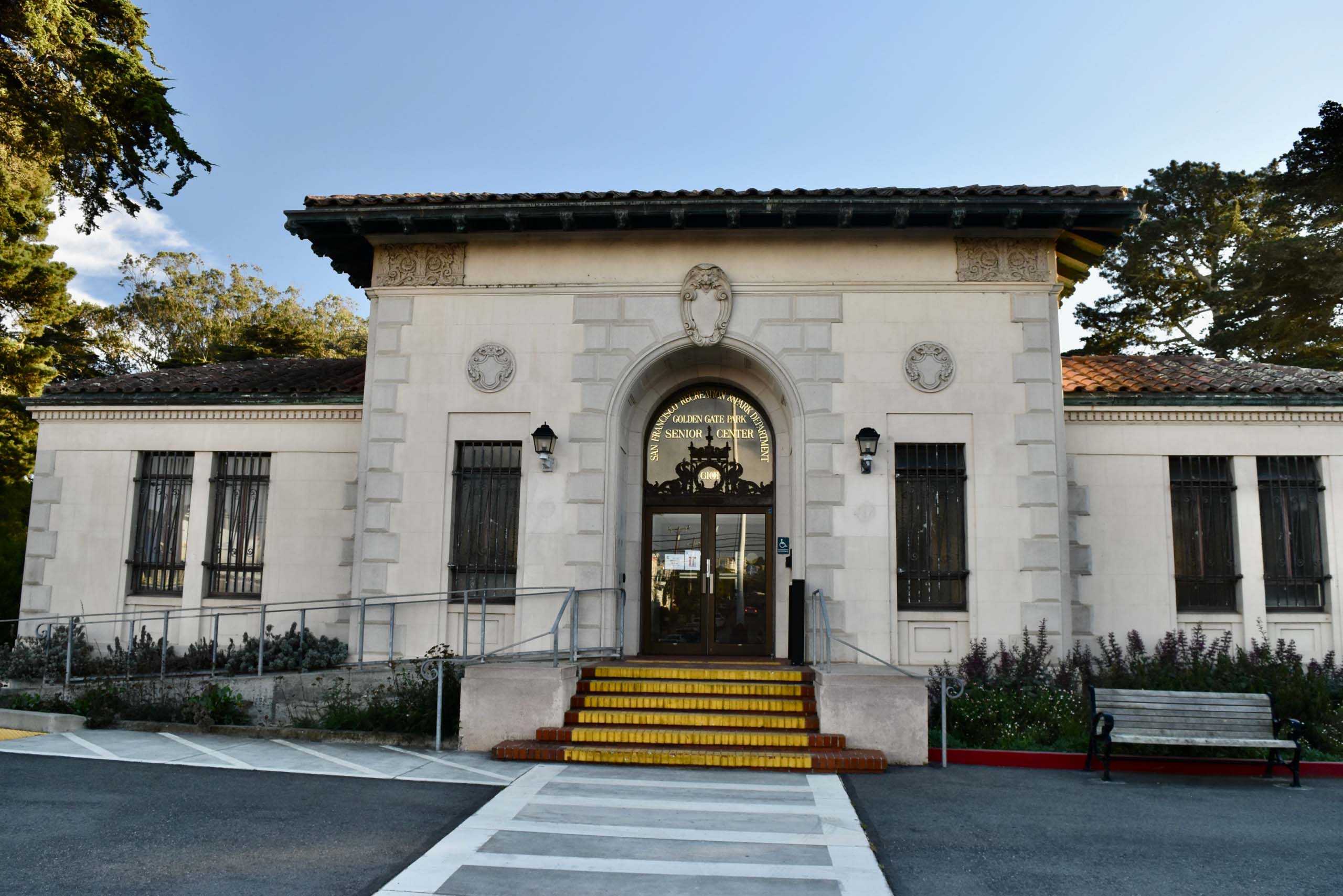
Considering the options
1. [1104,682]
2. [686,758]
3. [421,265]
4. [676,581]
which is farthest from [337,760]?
[1104,682]

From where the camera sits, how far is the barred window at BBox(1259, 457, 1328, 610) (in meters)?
12.1

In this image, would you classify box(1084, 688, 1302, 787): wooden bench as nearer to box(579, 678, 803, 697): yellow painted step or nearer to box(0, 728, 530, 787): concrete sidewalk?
box(579, 678, 803, 697): yellow painted step

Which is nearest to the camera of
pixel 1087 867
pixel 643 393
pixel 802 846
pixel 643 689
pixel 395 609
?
pixel 1087 867

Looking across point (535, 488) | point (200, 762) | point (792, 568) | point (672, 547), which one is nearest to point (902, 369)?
point (792, 568)

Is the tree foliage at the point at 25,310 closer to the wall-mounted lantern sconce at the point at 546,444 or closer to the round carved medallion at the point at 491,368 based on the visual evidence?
the round carved medallion at the point at 491,368

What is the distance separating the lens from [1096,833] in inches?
269

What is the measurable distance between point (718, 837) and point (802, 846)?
61cm

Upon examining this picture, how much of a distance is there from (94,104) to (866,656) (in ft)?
47.4

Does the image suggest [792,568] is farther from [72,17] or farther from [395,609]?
[72,17]

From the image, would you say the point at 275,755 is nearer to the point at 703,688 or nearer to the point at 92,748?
the point at 92,748

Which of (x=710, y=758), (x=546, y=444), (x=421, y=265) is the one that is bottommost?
(x=710, y=758)

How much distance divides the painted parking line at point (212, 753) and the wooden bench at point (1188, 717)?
27.4 ft

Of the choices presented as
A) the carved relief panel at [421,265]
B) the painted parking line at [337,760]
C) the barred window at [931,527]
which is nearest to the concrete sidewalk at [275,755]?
the painted parking line at [337,760]

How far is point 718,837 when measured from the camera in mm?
6559
